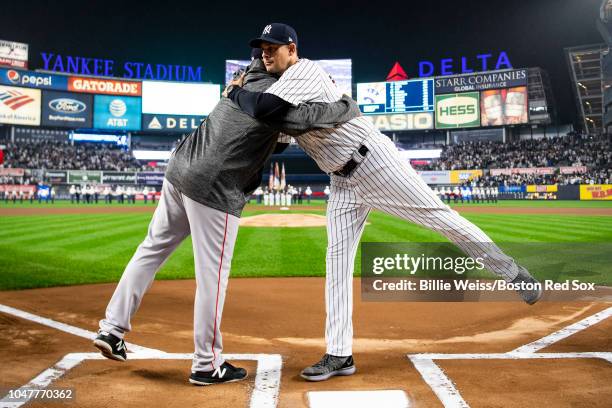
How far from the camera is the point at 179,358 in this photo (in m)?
3.20

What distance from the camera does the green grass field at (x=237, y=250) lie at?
695cm

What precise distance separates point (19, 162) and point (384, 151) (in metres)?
54.2

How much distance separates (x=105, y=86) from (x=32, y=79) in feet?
23.9

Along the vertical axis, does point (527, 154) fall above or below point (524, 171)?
above

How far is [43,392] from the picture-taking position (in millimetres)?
2479

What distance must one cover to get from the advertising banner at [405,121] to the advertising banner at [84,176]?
99.6ft

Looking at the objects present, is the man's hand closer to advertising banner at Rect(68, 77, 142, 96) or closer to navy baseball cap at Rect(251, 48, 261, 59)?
navy baseball cap at Rect(251, 48, 261, 59)

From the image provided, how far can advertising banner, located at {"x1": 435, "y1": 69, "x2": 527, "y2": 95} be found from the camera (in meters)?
53.5

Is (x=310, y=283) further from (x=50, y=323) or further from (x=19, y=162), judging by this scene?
(x=19, y=162)

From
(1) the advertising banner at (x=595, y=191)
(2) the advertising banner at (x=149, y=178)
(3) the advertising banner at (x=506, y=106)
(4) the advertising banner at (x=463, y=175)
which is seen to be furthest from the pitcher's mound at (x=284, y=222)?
(3) the advertising banner at (x=506, y=106)

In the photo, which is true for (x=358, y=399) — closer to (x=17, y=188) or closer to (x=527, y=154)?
(x=17, y=188)

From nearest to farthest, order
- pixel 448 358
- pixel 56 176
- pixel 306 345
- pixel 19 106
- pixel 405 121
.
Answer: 1. pixel 448 358
2. pixel 306 345
3. pixel 56 176
4. pixel 19 106
5. pixel 405 121

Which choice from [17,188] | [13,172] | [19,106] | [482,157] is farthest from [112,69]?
[482,157]

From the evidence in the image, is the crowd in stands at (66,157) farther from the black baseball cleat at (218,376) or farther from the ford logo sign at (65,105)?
the black baseball cleat at (218,376)
